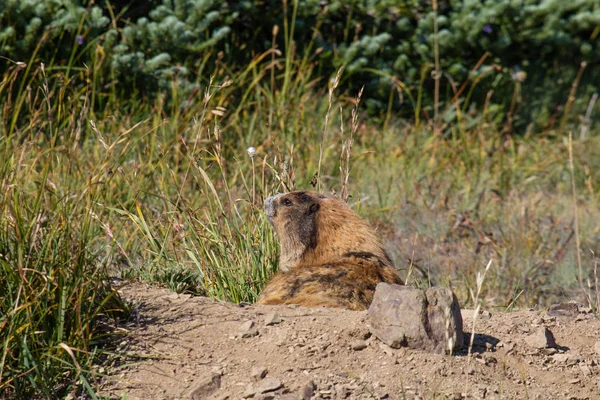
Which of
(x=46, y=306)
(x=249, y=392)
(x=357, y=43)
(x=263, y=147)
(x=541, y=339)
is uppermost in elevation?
(x=357, y=43)

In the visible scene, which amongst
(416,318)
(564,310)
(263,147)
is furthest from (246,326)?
(263,147)

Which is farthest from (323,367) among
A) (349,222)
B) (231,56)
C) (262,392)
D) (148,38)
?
(231,56)

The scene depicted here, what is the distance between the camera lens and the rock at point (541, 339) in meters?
3.82

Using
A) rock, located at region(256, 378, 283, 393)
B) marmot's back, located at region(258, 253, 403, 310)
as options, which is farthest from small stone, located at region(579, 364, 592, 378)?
rock, located at region(256, 378, 283, 393)

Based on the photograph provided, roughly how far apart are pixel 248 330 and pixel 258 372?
1.00ft

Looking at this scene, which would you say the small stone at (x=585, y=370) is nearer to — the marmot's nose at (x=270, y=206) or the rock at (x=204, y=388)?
the rock at (x=204, y=388)

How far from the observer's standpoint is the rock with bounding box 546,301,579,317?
4.21 meters

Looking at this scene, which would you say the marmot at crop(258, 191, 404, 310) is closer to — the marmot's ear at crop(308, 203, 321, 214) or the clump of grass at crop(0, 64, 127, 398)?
the marmot's ear at crop(308, 203, 321, 214)

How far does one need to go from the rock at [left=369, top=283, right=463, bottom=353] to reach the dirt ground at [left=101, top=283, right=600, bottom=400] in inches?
2.3

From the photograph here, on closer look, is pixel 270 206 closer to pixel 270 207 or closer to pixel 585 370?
pixel 270 207

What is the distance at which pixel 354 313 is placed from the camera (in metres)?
3.96

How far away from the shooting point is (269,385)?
346 centimetres

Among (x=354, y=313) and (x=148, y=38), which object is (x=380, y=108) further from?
(x=354, y=313)

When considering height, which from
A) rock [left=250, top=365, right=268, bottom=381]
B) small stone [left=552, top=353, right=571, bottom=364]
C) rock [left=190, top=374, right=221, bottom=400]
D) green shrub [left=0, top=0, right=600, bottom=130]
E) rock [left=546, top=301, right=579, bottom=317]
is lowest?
rock [left=190, top=374, right=221, bottom=400]
